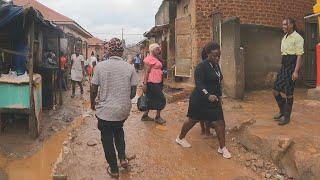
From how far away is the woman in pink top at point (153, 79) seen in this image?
760 centimetres

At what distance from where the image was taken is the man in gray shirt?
16.0 ft

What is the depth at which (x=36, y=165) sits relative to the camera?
22.3 feet

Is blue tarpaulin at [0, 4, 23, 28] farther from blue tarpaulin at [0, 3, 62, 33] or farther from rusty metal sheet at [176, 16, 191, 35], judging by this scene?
rusty metal sheet at [176, 16, 191, 35]

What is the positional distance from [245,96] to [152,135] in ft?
13.3

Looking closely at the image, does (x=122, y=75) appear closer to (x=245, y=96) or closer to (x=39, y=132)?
(x=39, y=132)

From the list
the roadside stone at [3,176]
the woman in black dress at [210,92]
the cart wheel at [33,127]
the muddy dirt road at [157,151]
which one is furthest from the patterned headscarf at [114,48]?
the cart wheel at [33,127]

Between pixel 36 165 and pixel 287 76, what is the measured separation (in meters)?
4.30

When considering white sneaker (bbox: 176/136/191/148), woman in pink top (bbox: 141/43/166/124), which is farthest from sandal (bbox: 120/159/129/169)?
woman in pink top (bbox: 141/43/166/124)

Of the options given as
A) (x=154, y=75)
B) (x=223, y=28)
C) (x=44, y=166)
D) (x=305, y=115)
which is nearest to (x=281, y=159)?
(x=305, y=115)

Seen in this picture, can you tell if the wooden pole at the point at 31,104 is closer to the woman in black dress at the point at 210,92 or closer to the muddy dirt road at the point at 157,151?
the muddy dirt road at the point at 157,151

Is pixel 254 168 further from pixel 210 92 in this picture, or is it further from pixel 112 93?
pixel 112 93

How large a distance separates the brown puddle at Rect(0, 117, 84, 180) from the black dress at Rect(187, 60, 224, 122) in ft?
8.19

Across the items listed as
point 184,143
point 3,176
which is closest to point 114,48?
point 184,143

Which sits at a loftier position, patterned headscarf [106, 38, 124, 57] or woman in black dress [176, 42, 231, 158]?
patterned headscarf [106, 38, 124, 57]
